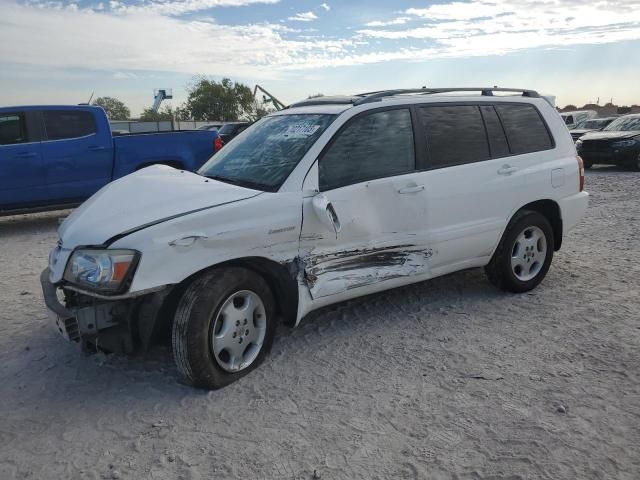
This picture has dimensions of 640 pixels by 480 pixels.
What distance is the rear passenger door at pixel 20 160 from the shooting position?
7.84 metres

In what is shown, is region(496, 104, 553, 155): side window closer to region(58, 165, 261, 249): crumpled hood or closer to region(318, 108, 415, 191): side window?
region(318, 108, 415, 191): side window

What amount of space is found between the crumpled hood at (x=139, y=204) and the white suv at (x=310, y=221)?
0.04 ft

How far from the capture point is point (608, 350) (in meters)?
3.79

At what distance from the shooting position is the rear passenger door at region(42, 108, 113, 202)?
8.11 metres

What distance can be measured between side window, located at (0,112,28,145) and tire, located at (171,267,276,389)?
Answer: 6.17 meters

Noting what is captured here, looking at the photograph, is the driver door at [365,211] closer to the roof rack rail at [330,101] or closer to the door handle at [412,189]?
the door handle at [412,189]

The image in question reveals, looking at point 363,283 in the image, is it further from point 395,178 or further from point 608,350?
point 608,350

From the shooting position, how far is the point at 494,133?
4688mm

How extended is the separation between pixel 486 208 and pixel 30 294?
4193mm

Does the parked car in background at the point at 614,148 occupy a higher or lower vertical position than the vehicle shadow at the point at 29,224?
higher

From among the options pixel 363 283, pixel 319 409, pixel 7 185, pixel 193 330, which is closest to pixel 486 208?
pixel 363 283

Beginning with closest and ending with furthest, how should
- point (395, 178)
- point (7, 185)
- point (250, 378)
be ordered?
point (250, 378) → point (395, 178) → point (7, 185)

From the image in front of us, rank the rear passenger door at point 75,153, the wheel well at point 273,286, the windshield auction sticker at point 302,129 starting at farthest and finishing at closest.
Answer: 1. the rear passenger door at point 75,153
2. the windshield auction sticker at point 302,129
3. the wheel well at point 273,286

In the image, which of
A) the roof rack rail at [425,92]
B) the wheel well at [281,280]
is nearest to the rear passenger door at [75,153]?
the roof rack rail at [425,92]
